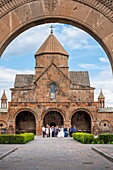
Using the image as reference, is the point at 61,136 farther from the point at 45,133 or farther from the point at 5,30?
the point at 5,30

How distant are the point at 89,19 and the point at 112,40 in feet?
2.64

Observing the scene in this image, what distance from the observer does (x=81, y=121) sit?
47.0 meters

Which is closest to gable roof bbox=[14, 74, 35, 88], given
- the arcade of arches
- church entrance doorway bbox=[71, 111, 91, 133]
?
the arcade of arches

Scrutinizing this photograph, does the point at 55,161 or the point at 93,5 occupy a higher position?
the point at 93,5

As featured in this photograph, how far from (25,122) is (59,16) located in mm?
38352

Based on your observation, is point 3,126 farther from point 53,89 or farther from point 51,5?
point 51,5

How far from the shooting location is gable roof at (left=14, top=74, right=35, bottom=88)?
1987 inches

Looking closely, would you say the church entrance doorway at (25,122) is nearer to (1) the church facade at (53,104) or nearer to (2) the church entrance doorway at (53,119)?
(1) the church facade at (53,104)

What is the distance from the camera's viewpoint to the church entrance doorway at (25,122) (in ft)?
152

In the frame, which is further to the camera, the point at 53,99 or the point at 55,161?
the point at 53,99

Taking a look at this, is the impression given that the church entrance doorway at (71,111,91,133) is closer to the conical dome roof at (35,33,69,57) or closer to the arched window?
the arched window

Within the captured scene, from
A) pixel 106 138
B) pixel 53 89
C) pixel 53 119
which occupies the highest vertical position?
pixel 53 89

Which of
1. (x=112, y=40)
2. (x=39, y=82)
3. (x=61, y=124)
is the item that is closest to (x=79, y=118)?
(x=61, y=124)

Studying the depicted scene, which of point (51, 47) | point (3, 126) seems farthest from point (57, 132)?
point (51, 47)
